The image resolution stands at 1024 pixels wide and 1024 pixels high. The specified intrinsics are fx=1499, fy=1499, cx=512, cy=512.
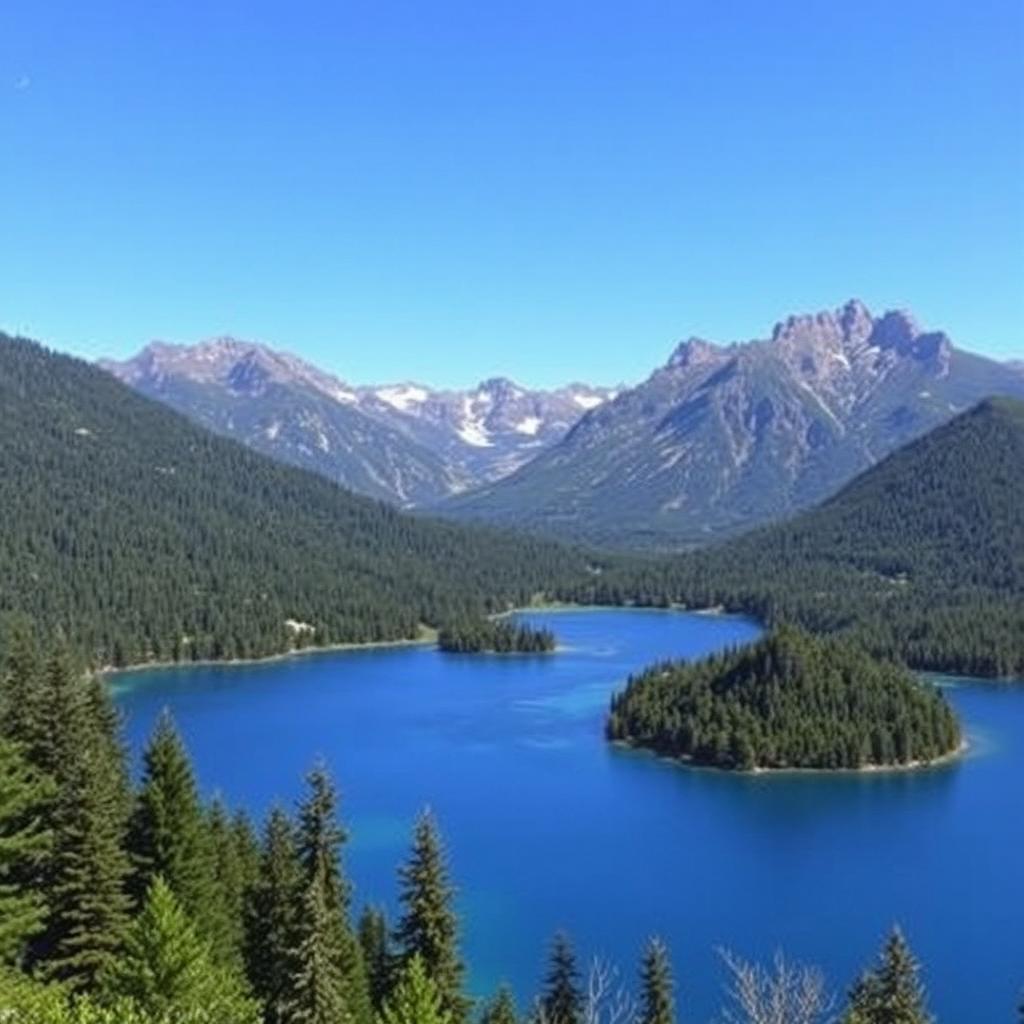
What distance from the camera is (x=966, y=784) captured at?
5856 inches

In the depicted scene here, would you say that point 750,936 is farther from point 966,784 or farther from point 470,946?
point 966,784

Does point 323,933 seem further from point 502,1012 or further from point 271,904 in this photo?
point 502,1012

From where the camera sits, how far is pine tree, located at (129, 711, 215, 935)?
53000 millimetres

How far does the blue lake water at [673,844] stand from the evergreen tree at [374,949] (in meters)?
13.1

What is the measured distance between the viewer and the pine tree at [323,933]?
154ft

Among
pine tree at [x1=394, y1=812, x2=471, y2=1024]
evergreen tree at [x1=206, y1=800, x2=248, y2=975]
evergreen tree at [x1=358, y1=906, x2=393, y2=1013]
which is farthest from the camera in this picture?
evergreen tree at [x1=358, y1=906, x2=393, y2=1013]

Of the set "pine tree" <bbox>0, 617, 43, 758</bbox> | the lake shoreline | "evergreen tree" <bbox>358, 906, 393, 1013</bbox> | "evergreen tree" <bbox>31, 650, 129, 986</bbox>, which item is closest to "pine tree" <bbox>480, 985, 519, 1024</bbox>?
"evergreen tree" <bbox>358, 906, 393, 1013</bbox>

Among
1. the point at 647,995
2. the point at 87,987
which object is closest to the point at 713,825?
the point at 647,995

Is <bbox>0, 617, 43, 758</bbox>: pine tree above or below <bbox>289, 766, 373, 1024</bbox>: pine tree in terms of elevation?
above

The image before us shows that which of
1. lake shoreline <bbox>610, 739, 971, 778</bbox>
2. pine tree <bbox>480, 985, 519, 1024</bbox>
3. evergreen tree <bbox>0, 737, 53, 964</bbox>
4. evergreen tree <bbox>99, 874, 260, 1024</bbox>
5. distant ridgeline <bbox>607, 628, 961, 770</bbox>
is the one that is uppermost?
evergreen tree <bbox>0, 737, 53, 964</bbox>

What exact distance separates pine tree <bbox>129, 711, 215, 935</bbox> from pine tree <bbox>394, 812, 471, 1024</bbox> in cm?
745

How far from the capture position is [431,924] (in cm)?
5366

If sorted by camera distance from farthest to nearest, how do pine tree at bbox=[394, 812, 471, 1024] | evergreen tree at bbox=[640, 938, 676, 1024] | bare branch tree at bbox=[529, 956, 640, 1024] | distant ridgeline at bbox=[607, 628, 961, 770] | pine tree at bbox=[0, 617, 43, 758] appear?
1. distant ridgeline at bbox=[607, 628, 961, 770]
2. bare branch tree at bbox=[529, 956, 640, 1024]
3. evergreen tree at bbox=[640, 938, 676, 1024]
4. pine tree at bbox=[0, 617, 43, 758]
5. pine tree at bbox=[394, 812, 471, 1024]

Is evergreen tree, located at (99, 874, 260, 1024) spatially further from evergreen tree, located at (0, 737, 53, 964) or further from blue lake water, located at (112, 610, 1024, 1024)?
blue lake water, located at (112, 610, 1024, 1024)
